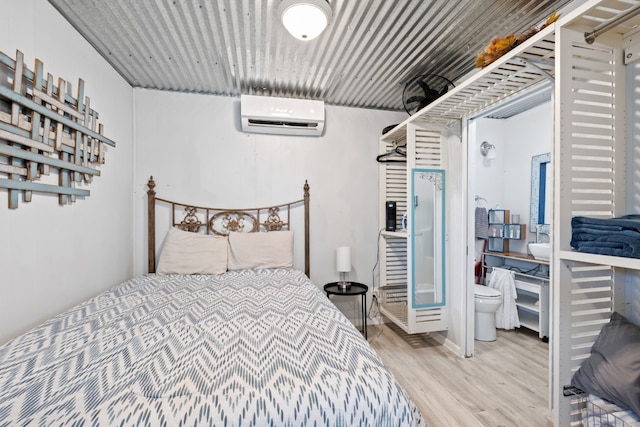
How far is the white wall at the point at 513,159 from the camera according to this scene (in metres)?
3.24

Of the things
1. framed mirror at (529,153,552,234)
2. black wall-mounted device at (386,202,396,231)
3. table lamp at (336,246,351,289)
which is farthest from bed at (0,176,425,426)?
framed mirror at (529,153,552,234)

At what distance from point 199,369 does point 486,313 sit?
2.66 m

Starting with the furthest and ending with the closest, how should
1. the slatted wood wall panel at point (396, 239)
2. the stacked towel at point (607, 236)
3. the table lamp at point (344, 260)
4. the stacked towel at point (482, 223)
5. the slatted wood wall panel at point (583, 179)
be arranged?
the stacked towel at point (482, 223)
the slatted wood wall panel at point (396, 239)
the table lamp at point (344, 260)
the slatted wood wall panel at point (583, 179)
the stacked towel at point (607, 236)

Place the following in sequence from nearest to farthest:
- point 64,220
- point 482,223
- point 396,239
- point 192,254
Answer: point 64,220
point 192,254
point 396,239
point 482,223

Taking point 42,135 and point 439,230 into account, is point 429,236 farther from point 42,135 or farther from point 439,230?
point 42,135

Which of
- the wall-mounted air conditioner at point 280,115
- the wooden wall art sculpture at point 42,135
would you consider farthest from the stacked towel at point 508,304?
the wooden wall art sculpture at point 42,135

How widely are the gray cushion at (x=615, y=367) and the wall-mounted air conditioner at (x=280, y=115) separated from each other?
253 centimetres

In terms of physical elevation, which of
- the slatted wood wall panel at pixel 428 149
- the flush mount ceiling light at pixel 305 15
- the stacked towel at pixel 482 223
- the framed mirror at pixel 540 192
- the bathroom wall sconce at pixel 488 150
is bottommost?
the stacked towel at pixel 482 223

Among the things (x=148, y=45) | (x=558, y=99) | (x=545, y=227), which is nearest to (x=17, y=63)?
(x=148, y=45)

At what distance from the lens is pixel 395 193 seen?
10.6ft

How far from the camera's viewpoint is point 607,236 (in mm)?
1076

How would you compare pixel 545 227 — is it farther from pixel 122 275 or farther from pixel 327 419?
pixel 122 275

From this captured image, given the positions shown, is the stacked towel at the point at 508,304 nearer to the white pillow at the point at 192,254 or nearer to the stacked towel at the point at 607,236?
the stacked towel at the point at 607,236

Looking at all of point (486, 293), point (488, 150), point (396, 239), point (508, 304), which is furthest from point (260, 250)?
point (488, 150)
